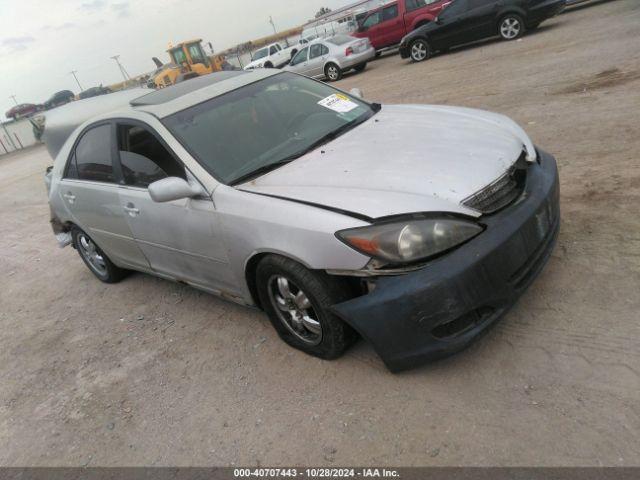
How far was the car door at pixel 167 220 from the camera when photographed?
10.1 feet

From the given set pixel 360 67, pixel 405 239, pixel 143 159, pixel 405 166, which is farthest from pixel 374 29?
pixel 405 239

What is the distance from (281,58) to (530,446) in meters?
23.9

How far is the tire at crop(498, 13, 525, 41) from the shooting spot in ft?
39.0

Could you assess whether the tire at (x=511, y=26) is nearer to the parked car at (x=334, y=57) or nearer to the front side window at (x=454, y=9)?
the front side window at (x=454, y=9)

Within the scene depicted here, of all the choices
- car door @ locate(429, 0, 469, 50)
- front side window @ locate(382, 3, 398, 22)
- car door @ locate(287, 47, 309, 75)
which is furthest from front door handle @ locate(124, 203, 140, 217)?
front side window @ locate(382, 3, 398, 22)

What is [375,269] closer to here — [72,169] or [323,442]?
[323,442]

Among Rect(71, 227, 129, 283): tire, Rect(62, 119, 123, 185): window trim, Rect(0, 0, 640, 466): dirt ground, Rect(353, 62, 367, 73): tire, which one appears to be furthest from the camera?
Rect(353, 62, 367, 73): tire

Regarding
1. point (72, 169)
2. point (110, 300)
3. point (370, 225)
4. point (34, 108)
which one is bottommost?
point (110, 300)

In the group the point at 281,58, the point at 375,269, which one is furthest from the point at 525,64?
the point at 281,58

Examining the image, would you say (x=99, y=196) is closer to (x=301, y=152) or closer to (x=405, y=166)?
(x=301, y=152)

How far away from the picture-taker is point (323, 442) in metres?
2.41

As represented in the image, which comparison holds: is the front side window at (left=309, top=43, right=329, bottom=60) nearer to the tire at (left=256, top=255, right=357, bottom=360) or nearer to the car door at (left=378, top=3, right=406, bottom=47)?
the car door at (left=378, top=3, right=406, bottom=47)

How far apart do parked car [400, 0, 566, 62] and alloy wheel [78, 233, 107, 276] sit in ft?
37.0

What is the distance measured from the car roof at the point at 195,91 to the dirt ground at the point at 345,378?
1.58 m
